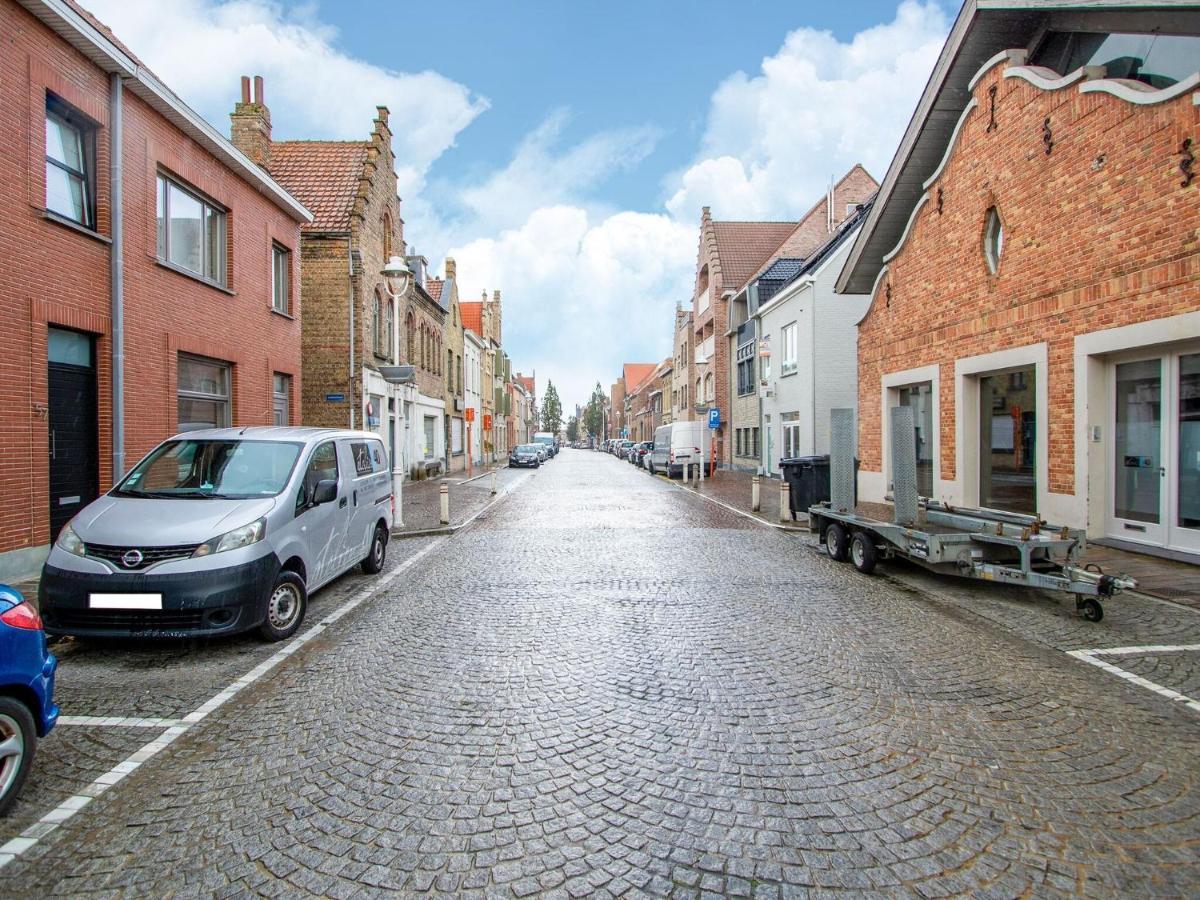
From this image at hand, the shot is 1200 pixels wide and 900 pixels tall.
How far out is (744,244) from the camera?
35.9 m

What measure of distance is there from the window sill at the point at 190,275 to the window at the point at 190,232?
0.26ft

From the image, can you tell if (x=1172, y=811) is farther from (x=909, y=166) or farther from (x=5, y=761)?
(x=909, y=166)

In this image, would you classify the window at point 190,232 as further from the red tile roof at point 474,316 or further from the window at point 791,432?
the red tile roof at point 474,316

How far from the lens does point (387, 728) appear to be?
3826 millimetres

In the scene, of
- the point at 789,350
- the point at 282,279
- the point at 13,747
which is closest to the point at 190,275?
the point at 282,279

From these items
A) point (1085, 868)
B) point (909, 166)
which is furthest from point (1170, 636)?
point (909, 166)

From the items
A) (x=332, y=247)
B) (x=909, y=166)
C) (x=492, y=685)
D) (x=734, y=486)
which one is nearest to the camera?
(x=492, y=685)

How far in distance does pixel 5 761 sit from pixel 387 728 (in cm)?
167

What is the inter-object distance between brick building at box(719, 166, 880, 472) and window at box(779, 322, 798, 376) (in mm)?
2257

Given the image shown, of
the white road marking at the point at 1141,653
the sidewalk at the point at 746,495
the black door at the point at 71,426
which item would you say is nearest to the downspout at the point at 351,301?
the black door at the point at 71,426

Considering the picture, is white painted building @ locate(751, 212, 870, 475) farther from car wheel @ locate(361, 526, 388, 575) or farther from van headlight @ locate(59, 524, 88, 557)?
van headlight @ locate(59, 524, 88, 557)

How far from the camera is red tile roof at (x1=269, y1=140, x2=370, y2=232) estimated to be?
1911 cm

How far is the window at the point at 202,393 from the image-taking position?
1123cm

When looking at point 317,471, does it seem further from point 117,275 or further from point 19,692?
point 117,275
